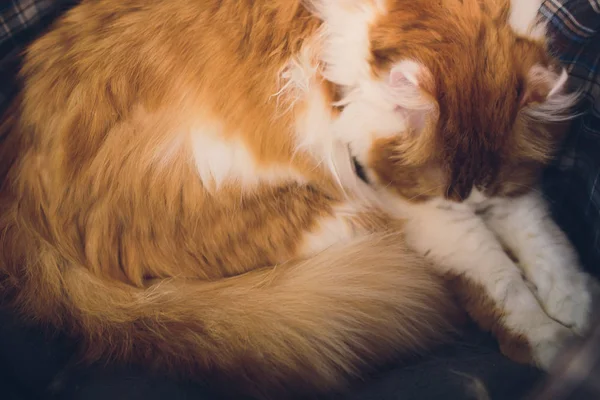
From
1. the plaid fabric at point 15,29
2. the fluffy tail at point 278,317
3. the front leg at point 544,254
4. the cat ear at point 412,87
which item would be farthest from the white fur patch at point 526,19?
the plaid fabric at point 15,29

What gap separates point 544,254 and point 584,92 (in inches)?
14.1

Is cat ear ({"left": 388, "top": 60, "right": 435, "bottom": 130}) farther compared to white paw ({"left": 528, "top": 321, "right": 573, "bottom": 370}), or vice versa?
white paw ({"left": 528, "top": 321, "right": 573, "bottom": 370})

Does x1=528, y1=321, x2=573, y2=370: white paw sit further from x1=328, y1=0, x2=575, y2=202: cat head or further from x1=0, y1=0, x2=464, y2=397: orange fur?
x1=328, y1=0, x2=575, y2=202: cat head

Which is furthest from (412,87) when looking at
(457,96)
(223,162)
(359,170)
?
(223,162)

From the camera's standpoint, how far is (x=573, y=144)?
1.20 metres

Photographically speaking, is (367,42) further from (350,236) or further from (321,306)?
(321,306)

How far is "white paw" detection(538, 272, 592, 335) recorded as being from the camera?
1.04 m

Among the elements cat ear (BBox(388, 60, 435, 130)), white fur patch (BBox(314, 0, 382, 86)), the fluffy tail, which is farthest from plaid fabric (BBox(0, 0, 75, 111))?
cat ear (BBox(388, 60, 435, 130))

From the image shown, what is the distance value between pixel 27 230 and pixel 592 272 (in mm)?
1171

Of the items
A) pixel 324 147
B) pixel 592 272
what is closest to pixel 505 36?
pixel 324 147

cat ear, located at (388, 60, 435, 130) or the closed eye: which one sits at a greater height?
cat ear, located at (388, 60, 435, 130)

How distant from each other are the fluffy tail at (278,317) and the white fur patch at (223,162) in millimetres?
194

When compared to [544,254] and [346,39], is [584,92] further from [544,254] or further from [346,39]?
[346,39]

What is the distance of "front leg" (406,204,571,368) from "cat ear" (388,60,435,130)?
0.30 meters
